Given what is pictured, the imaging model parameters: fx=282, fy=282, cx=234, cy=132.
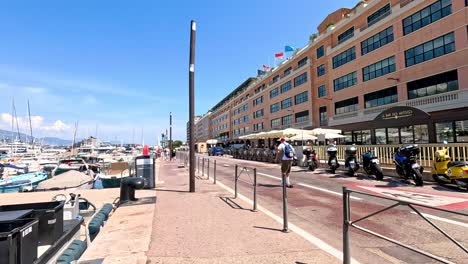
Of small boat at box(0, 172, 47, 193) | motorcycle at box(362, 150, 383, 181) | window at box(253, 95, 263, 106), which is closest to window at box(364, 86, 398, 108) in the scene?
motorcycle at box(362, 150, 383, 181)

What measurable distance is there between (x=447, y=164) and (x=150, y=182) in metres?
11.3

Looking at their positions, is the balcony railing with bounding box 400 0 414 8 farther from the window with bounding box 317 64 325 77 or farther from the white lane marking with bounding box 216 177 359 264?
the white lane marking with bounding box 216 177 359 264

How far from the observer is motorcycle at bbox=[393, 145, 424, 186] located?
10.5 m

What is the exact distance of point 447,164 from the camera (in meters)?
10.0

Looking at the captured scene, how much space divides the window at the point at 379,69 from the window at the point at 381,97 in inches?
75.4

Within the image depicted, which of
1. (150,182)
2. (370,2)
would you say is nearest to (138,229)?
(150,182)

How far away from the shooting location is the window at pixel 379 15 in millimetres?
30823

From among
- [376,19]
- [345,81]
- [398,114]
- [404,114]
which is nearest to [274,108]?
[345,81]

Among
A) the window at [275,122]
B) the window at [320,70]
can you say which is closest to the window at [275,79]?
the window at [275,122]

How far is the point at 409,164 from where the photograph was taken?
10.9 meters

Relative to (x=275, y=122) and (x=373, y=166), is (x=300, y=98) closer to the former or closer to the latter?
(x=275, y=122)

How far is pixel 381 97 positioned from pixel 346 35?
11403 mm

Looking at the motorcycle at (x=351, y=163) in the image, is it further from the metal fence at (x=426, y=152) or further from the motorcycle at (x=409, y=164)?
the motorcycle at (x=409, y=164)

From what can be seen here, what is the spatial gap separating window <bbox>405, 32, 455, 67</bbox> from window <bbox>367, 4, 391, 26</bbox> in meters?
5.81
